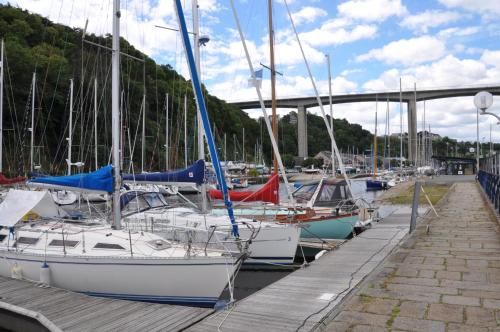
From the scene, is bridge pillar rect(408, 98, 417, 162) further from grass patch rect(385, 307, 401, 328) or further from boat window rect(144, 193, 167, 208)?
grass patch rect(385, 307, 401, 328)

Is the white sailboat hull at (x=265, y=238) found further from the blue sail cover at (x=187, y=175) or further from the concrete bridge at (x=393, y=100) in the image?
the concrete bridge at (x=393, y=100)

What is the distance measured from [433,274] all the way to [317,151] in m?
140

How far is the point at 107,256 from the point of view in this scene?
880 cm

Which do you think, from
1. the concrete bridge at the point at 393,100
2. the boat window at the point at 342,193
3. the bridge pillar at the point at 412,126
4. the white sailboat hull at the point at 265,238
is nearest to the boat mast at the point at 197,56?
the white sailboat hull at the point at 265,238

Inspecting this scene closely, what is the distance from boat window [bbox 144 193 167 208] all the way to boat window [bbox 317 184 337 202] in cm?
638

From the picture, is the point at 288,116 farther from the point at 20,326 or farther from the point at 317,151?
the point at 20,326

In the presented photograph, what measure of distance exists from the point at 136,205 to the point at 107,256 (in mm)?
5219

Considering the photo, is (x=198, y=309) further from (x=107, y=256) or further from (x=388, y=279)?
(x=388, y=279)

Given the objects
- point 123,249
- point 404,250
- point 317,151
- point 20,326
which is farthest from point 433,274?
point 317,151

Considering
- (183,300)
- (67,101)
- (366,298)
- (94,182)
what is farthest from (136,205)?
(67,101)

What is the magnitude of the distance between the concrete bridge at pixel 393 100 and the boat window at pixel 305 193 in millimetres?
73701

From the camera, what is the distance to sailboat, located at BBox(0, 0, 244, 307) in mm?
8383

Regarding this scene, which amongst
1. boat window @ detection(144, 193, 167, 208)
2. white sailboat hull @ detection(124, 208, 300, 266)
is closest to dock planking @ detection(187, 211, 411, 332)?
white sailboat hull @ detection(124, 208, 300, 266)

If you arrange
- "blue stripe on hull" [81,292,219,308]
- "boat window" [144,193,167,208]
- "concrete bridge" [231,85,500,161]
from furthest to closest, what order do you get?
"concrete bridge" [231,85,500,161] → "boat window" [144,193,167,208] → "blue stripe on hull" [81,292,219,308]
